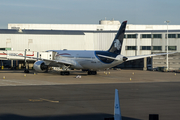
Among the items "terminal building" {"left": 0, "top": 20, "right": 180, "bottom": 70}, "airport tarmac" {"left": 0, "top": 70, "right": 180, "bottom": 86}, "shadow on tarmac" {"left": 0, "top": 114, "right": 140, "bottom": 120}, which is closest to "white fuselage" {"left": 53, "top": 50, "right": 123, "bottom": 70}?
"airport tarmac" {"left": 0, "top": 70, "right": 180, "bottom": 86}

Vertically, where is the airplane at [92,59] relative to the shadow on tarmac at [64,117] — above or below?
above

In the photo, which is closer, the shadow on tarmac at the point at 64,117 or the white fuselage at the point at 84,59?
the shadow on tarmac at the point at 64,117

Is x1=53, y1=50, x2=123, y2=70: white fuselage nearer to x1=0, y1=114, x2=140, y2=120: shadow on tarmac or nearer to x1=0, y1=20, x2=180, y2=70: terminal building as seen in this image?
x1=0, y1=20, x2=180, y2=70: terminal building

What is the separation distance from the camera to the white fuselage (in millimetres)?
43644

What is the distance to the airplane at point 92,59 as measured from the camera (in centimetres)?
4269

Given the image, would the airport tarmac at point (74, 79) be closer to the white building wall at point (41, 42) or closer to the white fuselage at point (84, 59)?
the white fuselage at point (84, 59)

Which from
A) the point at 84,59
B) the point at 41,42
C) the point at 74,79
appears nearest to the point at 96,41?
the point at 41,42

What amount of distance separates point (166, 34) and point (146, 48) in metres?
6.16

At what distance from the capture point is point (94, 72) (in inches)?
1895

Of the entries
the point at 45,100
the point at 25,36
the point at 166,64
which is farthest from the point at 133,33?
the point at 45,100

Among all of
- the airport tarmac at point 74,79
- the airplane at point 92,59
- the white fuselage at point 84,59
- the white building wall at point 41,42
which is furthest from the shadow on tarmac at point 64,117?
the white building wall at point 41,42

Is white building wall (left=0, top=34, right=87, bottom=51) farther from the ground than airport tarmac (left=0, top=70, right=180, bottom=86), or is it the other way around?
white building wall (left=0, top=34, right=87, bottom=51)

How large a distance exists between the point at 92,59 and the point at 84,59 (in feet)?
6.27

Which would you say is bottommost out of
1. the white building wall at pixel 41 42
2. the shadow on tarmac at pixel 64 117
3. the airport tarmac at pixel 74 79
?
the shadow on tarmac at pixel 64 117
